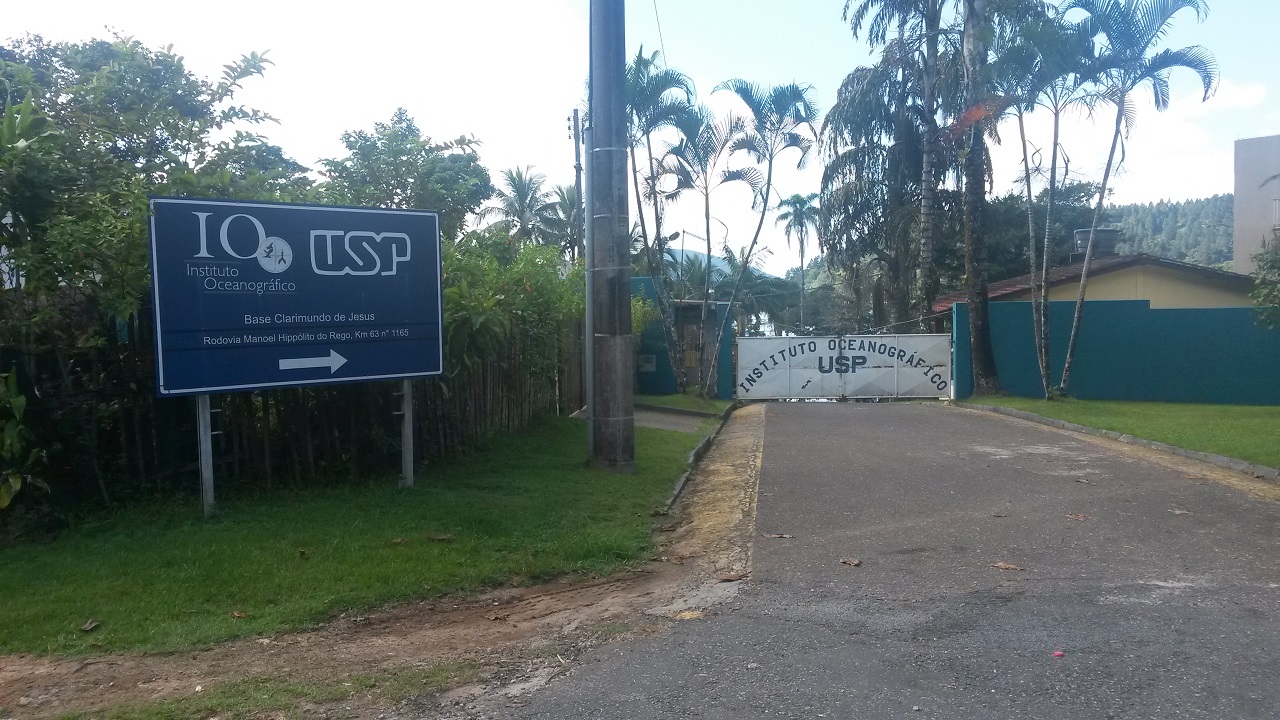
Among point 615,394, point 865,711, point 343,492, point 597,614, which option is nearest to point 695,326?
point 615,394

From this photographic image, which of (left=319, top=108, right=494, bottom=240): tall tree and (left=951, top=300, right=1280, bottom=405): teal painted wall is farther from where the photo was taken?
(left=951, top=300, right=1280, bottom=405): teal painted wall

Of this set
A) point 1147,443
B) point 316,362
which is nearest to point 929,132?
point 1147,443

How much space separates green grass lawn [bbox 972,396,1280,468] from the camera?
43.1 feet

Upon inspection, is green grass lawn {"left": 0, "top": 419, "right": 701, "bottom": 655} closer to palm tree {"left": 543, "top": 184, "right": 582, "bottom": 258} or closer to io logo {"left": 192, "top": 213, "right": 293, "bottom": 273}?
A: io logo {"left": 192, "top": 213, "right": 293, "bottom": 273}

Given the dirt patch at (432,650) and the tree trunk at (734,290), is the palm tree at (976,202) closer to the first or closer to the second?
the tree trunk at (734,290)

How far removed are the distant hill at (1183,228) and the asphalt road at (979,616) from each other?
2466 inches

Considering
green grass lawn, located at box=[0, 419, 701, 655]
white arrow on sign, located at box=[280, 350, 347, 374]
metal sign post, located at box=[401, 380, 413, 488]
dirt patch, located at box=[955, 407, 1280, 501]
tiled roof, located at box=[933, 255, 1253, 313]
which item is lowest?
dirt patch, located at box=[955, 407, 1280, 501]

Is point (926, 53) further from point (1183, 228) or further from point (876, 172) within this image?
point (1183, 228)

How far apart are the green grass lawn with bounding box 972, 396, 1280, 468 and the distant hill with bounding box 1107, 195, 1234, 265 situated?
49007mm

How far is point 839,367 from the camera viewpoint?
26.5 m

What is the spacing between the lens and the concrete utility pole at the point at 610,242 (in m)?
10.9

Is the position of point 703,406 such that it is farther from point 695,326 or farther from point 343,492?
point 343,492

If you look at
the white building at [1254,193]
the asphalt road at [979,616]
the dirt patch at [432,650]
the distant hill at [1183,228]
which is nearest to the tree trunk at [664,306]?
the asphalt road at [979,616]

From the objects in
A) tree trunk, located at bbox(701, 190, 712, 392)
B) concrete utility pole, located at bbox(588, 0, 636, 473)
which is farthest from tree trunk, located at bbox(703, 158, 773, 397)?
concrete utility pole, located at bbox(588, 0, 636, 473)
